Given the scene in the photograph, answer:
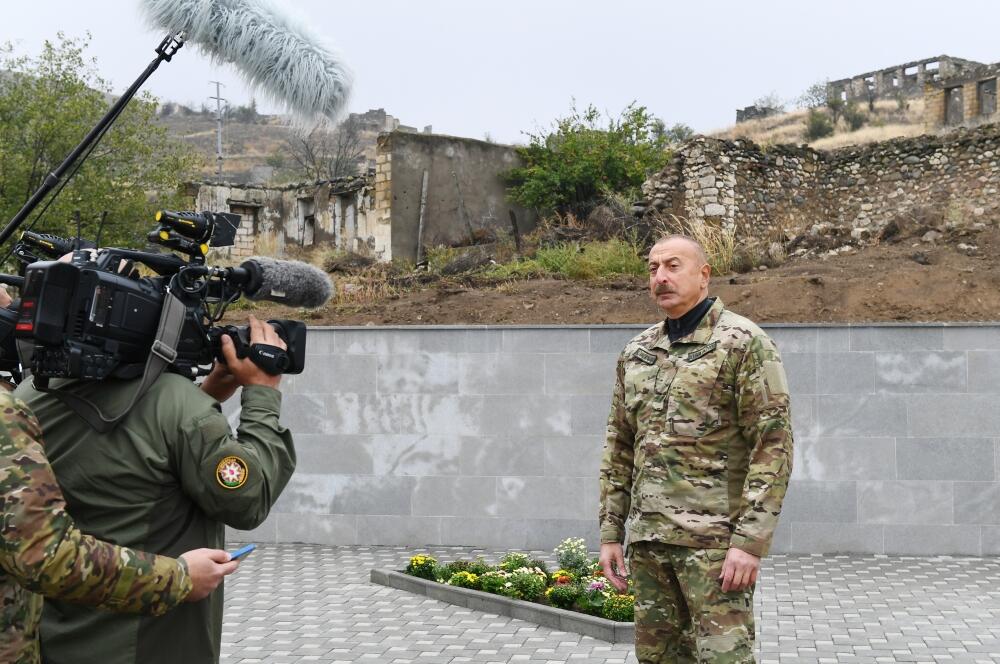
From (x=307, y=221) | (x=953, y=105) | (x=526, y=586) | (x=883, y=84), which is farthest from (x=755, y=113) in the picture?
(x=526, y=586)

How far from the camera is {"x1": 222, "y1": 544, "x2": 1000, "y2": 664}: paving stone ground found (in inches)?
232

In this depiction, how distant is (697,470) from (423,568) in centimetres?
442

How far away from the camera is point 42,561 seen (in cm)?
218

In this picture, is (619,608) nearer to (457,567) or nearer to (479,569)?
(479,569)

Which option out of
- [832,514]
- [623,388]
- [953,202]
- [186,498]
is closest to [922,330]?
[832,514]

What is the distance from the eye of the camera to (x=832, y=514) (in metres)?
8.78

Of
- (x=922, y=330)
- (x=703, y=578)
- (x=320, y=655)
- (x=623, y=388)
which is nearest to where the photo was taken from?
(x=703, y=578)

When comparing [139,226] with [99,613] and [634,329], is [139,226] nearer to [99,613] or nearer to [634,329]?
[634,329]

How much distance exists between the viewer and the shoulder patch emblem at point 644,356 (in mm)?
3916

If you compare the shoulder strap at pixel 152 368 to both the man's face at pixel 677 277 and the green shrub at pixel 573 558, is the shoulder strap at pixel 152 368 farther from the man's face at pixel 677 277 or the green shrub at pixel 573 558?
the green shrub at pixel 573 558

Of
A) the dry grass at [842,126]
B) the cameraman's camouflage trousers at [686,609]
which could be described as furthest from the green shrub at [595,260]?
the dry grass at [842,126]

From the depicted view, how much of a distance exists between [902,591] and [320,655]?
4251 mm

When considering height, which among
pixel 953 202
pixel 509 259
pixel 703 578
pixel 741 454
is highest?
pixel 953 202

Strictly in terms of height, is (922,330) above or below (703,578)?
above
